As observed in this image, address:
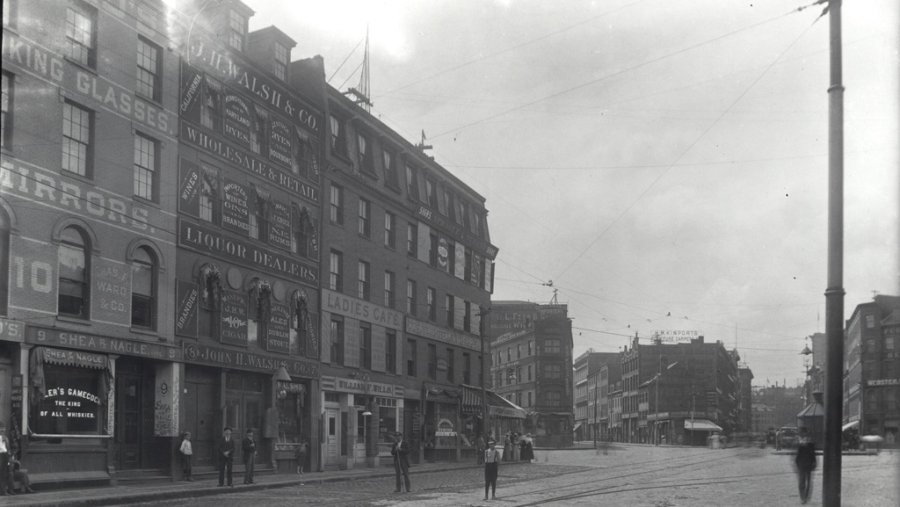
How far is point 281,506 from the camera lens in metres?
20.2

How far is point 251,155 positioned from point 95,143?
825cm

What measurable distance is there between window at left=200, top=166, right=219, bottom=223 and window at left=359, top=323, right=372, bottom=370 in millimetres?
12148

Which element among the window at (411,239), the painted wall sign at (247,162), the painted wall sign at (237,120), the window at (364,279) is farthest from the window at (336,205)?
the window at (411,239)

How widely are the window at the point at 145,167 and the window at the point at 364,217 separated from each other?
14765mm

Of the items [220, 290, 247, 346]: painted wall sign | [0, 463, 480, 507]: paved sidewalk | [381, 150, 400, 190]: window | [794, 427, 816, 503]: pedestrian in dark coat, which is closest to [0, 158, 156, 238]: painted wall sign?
[220, 290, 247, 346]: painted wall sign

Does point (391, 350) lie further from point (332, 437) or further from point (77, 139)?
point (77, 139)

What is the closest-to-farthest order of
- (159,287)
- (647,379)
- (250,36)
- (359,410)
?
(159,287), (250,36), (359,410), (647,379)

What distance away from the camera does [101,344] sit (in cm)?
2478

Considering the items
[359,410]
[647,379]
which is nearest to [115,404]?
[359,410]

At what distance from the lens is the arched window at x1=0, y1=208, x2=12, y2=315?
21781 millimetres

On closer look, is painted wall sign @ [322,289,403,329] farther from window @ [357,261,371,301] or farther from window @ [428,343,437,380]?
window @ [428,343,437,380]

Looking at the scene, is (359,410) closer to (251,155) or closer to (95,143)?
(251,155)

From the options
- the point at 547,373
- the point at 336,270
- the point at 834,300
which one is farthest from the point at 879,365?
the point at 834,300

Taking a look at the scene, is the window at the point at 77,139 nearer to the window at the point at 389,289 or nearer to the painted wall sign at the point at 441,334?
the window at the point at 389,289
